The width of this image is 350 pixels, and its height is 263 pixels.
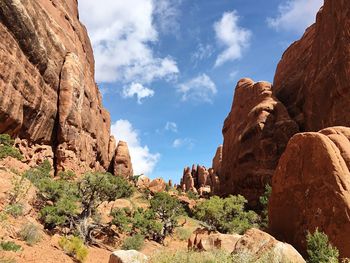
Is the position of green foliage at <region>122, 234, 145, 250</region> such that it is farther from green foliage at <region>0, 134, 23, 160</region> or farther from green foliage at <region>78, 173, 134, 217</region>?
green foliage at <region>0, 134, 23, 160</region>

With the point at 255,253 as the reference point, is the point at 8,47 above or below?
above

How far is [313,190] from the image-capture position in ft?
51.0

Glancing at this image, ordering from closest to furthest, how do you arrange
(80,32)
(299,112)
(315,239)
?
(315,239) → (299,112) → (80,32)

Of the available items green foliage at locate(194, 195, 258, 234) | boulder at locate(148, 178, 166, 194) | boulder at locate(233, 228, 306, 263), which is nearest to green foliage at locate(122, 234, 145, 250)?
green foliage at locate(194, 195, 258, 234)

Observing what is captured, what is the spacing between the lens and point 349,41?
112 feet

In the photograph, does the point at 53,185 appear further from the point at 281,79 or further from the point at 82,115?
the point at 281,79

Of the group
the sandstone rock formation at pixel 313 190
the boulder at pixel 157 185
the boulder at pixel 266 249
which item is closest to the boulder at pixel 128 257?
the boulder at pixel 266 249

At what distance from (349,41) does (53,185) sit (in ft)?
102

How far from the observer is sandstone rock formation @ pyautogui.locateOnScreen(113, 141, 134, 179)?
68875 mm

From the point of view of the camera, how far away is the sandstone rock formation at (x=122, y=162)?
68875mm

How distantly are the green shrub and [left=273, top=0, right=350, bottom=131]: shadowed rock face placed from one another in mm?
28083

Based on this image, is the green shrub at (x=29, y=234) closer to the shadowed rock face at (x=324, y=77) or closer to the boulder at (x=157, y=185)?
the shadowed rock face at (x=324, y=77)

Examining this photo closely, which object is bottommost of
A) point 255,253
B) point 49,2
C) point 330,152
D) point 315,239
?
point 255,253

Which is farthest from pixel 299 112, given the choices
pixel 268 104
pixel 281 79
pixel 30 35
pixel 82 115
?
pixel 30 35
